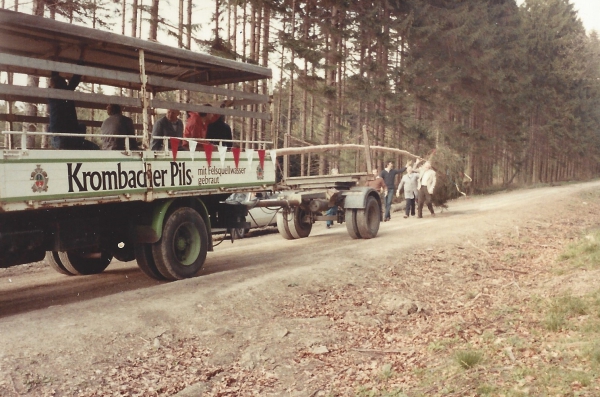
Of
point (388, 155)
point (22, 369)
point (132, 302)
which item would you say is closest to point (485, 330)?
point (132, 302)

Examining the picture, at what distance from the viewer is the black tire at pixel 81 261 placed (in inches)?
387

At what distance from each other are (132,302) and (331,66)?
19.2m

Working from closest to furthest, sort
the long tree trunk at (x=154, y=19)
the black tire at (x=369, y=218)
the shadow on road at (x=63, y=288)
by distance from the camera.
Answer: the shadow on road at (x=63, y=288)
the black tire at (x=369, y=218)
the long tree trunk at (x=154, y=19)

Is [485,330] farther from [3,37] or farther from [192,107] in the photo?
[3,37]

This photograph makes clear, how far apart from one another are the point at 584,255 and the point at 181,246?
813cm

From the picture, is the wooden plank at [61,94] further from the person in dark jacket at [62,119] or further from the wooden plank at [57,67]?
the person in dark jacket at [62,119]

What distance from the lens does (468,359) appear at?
18.7 ft

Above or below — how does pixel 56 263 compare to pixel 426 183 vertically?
below

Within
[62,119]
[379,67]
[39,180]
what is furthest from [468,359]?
[379,67]

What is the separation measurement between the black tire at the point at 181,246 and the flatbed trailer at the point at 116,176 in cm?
2

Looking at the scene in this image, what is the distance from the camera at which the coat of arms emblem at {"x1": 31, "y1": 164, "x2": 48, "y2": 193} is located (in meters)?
6.77

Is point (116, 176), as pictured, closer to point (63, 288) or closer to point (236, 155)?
point (63, 288)

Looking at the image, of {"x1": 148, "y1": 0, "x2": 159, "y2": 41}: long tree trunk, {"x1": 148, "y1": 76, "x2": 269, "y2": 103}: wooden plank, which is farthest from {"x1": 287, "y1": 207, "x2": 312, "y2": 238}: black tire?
{"x1": 148, "y1": 0, "x2": 159, "y2": 41}: long tree trunk

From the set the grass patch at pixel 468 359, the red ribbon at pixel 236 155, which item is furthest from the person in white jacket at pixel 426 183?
the grass patch at pixel 468 359
